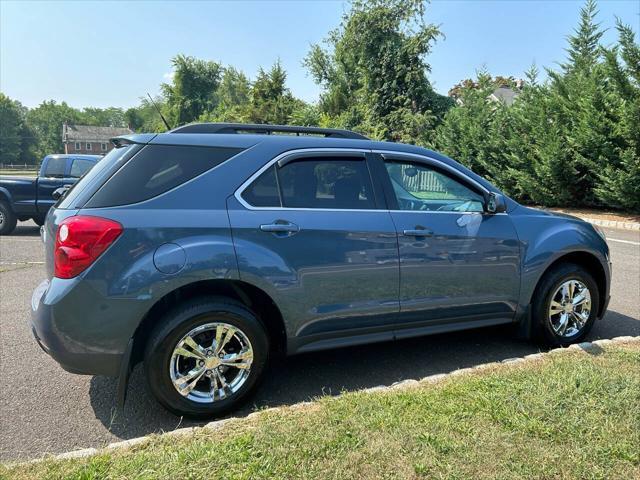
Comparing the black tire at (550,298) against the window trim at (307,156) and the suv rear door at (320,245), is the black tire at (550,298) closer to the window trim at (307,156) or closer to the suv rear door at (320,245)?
the suv rear door at (320,245)

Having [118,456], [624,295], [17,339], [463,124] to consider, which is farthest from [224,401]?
[463,124]

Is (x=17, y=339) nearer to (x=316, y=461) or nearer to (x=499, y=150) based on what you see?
(x=316, y=461)

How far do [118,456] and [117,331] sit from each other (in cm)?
72

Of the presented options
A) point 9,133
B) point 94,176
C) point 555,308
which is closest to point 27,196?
point 94,176

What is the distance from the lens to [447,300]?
12.2ft

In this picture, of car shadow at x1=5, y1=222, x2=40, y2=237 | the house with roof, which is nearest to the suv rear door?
car shadow at x1=5, y1=222, x2=40, y2=237

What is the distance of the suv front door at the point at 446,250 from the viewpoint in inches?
140

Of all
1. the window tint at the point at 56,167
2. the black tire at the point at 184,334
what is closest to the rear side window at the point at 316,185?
the black tire at the point at 184,334

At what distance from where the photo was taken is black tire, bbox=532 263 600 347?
4091 millimetres

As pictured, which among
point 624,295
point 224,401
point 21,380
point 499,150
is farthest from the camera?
point 499,150

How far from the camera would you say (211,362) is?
301cm

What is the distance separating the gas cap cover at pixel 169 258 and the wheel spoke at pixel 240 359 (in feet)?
2.24

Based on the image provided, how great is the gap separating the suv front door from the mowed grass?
28.4 inches

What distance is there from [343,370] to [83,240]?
2197 mm
